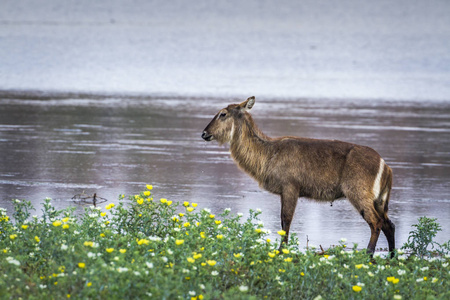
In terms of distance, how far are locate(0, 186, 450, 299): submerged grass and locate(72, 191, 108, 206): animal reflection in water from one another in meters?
3.37

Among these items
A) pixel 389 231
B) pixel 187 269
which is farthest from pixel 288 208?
pixel 187 269

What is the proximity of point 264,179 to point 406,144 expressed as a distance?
1119 cm

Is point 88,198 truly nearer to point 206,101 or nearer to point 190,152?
point 190,152

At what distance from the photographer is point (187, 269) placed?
6758 millimetres

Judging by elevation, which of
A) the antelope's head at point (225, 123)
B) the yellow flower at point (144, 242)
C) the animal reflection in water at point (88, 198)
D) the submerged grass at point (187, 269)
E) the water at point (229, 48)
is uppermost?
the antelope's head at point (225, 123)

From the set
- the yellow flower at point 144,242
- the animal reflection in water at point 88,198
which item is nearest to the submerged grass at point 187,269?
the yellow flower at point 144,242

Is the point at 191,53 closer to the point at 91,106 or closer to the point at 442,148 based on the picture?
the point at 91,106

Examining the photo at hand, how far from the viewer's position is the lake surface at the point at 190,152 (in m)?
11.7

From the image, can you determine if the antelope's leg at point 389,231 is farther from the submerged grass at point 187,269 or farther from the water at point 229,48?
the water at point 229,48

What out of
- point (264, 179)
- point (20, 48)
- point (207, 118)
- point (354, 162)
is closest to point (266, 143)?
point (264, 179)

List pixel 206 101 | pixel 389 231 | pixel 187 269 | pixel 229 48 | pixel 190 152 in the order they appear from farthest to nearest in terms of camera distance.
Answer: pixel 229 48, pixel 206 101, pixel 190 152, pixel 389 231, pixel 187 269

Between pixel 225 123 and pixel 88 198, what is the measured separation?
111 inches

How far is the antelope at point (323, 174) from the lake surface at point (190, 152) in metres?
0.57

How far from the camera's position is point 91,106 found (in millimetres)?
28281
